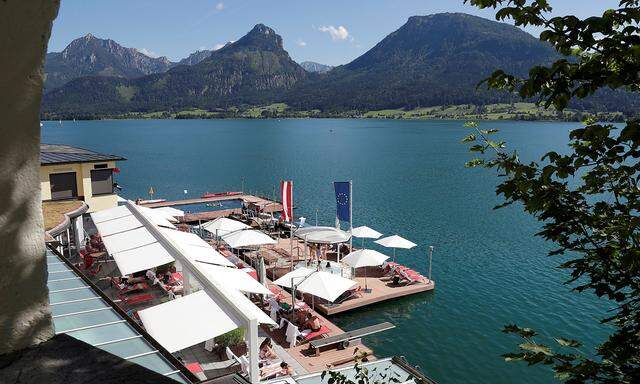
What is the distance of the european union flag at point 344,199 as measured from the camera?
23.7 metres

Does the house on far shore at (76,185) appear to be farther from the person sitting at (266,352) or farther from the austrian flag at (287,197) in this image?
the person sitting at (266,352)

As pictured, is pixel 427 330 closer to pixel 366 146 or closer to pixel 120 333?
pixel 120 333

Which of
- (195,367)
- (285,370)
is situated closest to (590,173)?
(285,370)

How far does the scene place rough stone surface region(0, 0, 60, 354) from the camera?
1653 millimetres

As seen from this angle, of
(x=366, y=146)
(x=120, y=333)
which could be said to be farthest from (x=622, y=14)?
(x=366, y=146)

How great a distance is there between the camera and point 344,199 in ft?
78.5

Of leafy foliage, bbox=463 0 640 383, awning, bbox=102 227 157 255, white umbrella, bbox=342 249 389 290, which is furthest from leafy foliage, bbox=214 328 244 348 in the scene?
leafy foliage, bbox=463 0 640 383

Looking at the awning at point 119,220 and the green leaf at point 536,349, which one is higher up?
the green leaf at point 536,349

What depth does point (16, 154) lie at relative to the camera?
1.77 metres

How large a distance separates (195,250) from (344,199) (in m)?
9.80

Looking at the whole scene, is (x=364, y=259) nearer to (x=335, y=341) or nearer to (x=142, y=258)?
(x=335, y=341)

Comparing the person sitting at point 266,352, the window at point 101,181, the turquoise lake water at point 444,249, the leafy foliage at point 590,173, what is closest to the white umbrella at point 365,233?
the turquoise lake water at point 444,249

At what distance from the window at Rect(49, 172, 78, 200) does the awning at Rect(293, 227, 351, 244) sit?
1182 cm

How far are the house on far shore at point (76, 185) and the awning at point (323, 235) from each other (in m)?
10.6
